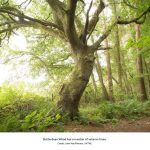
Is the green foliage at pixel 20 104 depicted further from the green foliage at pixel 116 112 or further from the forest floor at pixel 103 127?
the green foliage at pixel 116 112

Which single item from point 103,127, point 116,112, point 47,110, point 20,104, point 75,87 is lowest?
point 103,127

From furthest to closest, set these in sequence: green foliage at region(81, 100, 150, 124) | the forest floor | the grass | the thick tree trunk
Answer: green foliage at region(81, 100, 150, 124)
the thick tree trunk
the grass
the forest floor

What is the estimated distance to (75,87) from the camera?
6.47 m

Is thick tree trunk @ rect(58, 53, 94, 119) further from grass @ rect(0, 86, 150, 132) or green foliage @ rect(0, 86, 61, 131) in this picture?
green foliage @ rect(0, 86, 61, 131)

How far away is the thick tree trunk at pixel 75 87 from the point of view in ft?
21.1

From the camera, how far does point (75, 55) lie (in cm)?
687

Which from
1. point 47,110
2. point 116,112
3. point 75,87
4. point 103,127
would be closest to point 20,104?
point 47,110

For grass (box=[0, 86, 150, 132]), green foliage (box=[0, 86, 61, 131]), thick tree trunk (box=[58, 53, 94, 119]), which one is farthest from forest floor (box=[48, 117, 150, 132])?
thick tree trunk (box=[58, 53, 94, 119])

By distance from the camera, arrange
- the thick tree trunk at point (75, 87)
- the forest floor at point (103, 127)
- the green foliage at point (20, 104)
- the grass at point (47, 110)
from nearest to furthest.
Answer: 1. the forest floor at point (103, 127)
2. the green foliage at point (20, 104)
3. the grass at point (47, 110)
4. the thick tree trunk at point (75, 87)

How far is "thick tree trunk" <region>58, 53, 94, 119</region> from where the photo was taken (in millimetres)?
6422

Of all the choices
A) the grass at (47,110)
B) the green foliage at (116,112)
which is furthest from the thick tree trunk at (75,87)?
the green foliage at (116,112)

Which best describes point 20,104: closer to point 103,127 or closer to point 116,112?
point 103,127

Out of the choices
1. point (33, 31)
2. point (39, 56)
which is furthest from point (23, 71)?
point (33, 31)

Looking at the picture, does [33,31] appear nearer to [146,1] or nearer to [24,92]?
[24,92]
